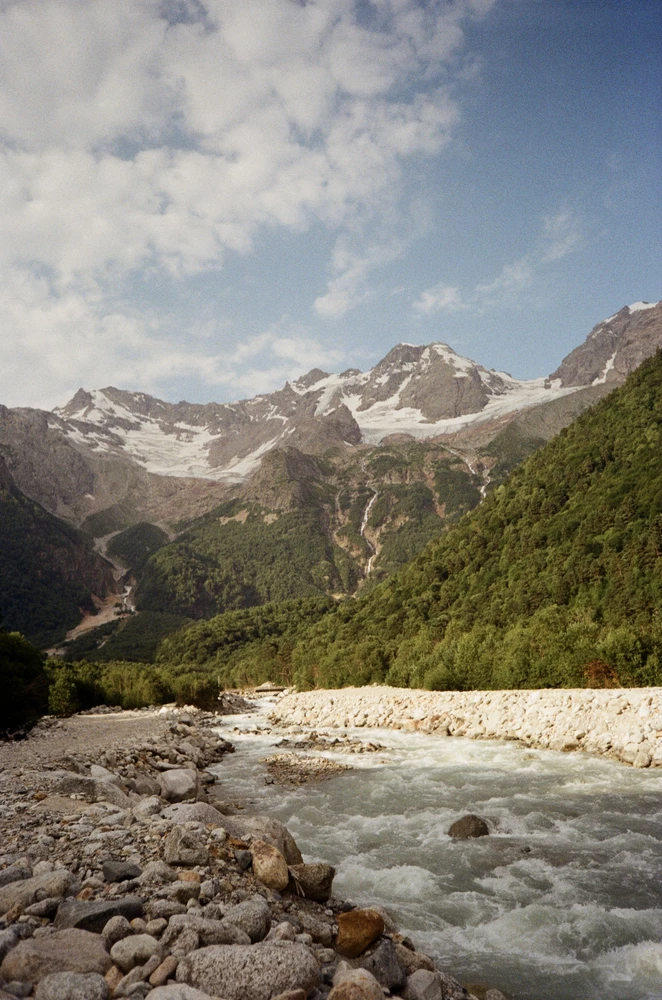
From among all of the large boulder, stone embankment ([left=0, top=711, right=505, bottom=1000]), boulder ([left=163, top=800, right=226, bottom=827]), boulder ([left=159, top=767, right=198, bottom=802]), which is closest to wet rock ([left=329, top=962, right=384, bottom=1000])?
stone embankment ([left=0, top=711, right=505, bottom=1000])

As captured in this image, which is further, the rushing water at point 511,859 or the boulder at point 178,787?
the boulder at point 178,787

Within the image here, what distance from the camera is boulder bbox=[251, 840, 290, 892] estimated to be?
9203mm

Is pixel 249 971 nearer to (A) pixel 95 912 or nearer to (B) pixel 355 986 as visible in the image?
(B) pixel 355 986

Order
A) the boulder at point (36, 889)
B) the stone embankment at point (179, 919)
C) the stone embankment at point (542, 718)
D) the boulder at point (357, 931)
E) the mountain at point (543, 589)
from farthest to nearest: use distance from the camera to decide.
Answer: the mountain at point (543, 589), the stone embankment at point (542, 718), the boulder at point (357, 931), the boulder at point (36, 889), the stone embankment at point (179, 919)

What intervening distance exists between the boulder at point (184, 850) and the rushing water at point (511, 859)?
4.40 m

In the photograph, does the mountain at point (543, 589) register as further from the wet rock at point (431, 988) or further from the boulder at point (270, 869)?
the boulder at point (270, 869)

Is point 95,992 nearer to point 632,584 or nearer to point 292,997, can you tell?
point 292,997

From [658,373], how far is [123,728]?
3414 inches

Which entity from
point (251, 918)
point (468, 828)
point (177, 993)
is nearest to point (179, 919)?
point (251, 918)

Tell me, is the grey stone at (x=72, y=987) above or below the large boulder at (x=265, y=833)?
above

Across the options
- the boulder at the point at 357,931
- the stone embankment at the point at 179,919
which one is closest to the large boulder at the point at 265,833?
the stone embankment at the point at 179,919

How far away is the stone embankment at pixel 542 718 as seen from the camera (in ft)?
81.3

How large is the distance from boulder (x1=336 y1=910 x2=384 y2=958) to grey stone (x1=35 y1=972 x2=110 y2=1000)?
11.2 feet

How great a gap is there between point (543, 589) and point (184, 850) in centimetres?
5504
